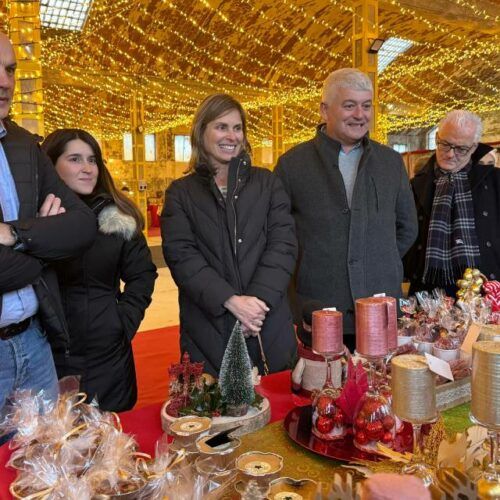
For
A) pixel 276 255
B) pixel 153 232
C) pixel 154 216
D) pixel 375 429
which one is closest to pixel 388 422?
pixel 375 429

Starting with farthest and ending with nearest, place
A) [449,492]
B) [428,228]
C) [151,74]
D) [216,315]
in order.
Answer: [151,74], [428,228], [216,315], [449,492]

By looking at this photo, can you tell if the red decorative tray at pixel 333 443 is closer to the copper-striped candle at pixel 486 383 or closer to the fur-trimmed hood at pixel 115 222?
the copper-striped candle at pixel 486 383

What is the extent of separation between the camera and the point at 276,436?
4.38ft

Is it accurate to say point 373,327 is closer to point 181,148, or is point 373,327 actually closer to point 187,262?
point 187,262

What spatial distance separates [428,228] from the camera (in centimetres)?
277

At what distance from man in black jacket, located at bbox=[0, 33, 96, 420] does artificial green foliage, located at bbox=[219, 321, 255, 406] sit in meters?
0.64

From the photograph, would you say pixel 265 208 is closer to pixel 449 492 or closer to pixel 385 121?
pixel 449 492

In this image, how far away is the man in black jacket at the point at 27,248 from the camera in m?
1.59

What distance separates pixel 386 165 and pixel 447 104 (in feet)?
51.2

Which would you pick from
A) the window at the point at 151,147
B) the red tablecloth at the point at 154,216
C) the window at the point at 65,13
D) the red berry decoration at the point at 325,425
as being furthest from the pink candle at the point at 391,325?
the window at the point at 151,147

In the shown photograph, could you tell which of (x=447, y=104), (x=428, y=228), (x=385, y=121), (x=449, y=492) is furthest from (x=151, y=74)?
(x=449, y=492)

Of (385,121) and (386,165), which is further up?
(385,121)

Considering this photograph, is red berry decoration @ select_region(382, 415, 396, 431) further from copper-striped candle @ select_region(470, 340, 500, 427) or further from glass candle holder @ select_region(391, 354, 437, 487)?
copper-striped candle @ select_region(470, 340, 500, 427)

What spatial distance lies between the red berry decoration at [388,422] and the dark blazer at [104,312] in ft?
4.38
